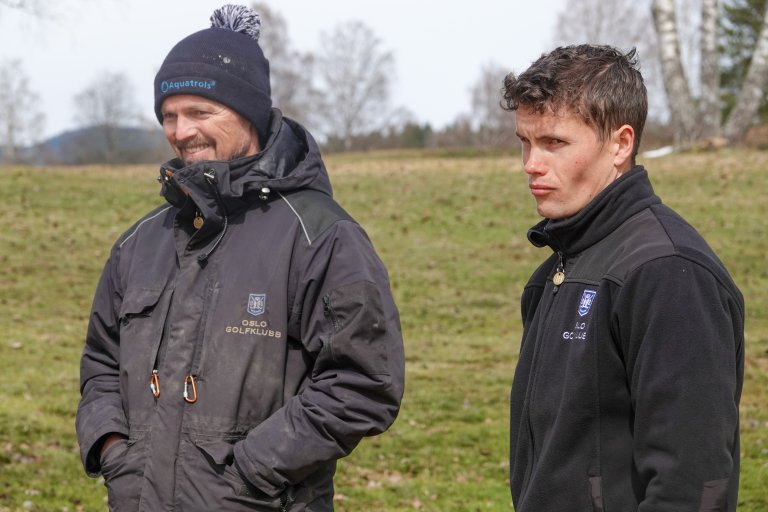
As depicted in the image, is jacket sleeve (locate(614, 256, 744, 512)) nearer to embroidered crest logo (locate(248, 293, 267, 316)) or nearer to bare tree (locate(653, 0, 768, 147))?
embroidered crest logo (locate(248, 293, 267, 316))

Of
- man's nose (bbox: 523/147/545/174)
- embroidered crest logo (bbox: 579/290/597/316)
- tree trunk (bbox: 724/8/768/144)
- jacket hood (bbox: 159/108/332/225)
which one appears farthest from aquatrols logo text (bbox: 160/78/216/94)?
tree trunk (bbox: 724/8/768/144)

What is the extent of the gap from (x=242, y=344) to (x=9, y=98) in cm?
7901

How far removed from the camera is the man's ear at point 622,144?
2486 millimetres

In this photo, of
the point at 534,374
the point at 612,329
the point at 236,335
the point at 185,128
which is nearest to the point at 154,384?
the point at 236,335

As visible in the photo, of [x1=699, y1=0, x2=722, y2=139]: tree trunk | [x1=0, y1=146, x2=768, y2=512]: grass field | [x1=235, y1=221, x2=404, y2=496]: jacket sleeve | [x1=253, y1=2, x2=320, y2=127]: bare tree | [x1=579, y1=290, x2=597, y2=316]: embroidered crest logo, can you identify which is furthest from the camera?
[x1=253, y1=2, x2=320, y2=127]: bare tree

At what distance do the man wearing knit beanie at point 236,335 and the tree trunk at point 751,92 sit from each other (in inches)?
808

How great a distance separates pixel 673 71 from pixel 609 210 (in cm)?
2058

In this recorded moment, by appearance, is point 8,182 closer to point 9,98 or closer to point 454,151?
point 454,151

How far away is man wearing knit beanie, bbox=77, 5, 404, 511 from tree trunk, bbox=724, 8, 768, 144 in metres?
20.5

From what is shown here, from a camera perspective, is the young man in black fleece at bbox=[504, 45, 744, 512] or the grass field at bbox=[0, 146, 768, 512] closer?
the young man in black fleece at bbox=[504, 45, 744, 512]

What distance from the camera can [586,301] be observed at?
93.5 inches

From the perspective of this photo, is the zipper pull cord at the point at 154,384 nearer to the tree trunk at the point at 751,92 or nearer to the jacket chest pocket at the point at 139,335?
the jacket chest pocket at the point at 139,335

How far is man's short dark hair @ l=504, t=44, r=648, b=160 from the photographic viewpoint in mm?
2461

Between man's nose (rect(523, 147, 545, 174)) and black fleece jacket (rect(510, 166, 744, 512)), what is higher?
man's nose (rect(523, 147, 545, 174))
